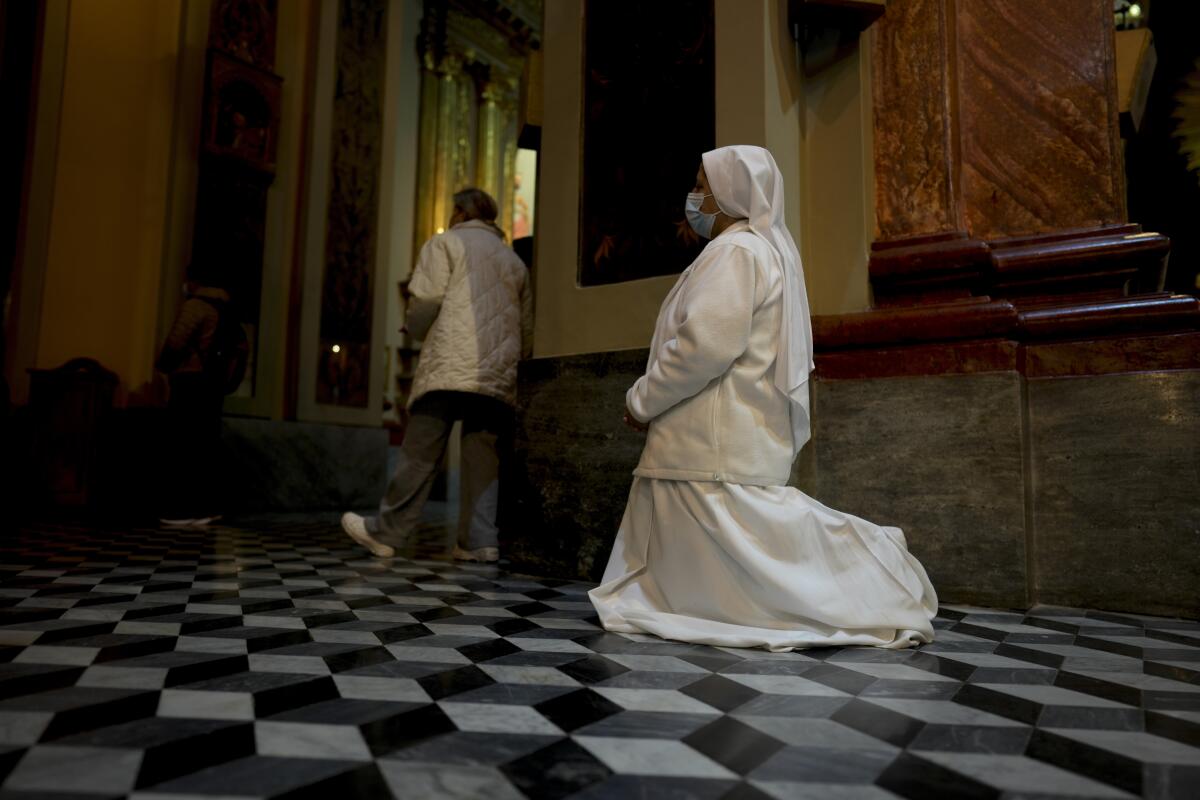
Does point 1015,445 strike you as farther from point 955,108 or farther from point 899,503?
point 955,108

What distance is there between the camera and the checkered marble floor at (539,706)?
128 centimetres

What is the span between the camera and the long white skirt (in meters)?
2.41

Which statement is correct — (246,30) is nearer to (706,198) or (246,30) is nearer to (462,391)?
(462,391)

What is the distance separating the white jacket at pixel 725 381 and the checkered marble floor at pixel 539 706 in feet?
2.00

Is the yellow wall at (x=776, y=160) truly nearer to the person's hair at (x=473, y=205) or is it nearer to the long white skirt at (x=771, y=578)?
the person's hair at (x=473, y=205)

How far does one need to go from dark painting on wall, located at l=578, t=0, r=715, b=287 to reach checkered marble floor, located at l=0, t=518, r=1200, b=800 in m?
1.91

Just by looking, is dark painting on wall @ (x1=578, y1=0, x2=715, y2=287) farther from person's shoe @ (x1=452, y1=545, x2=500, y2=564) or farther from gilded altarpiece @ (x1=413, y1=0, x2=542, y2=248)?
gilded altarpiece @ (x1=413, y1=0, x2=542, y2=248)

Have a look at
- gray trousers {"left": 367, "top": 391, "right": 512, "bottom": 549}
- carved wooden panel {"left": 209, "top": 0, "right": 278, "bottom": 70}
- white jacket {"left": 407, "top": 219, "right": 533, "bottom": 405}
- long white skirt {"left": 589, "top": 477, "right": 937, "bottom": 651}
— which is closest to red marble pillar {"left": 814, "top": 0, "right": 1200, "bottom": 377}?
long white skirt {"left": 589, "top": 477, "right": 937, "bottom": 651}

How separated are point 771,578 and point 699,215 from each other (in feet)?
4.48

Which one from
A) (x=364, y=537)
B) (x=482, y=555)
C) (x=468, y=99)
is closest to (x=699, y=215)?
(x=482, y=555)

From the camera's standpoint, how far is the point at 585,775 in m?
1.29

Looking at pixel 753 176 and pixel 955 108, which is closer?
pixel 753 176

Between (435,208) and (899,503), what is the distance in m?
10.9

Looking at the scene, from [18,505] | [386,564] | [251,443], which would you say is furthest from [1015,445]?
[18,505]
